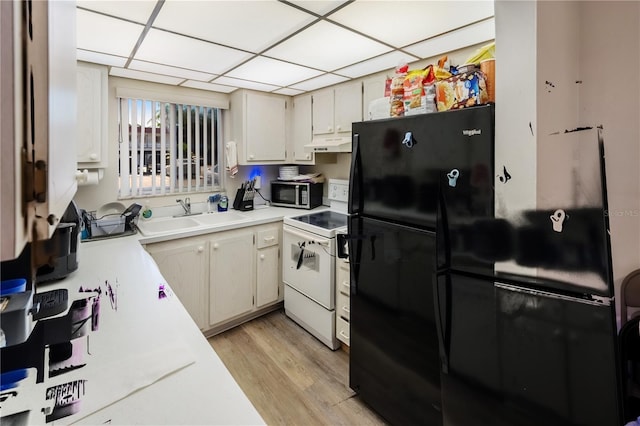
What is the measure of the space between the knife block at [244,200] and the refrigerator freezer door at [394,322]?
5.69 feet

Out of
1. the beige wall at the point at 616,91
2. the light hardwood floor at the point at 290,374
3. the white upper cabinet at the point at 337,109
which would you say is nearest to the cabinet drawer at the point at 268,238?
the light hardwood floor at the point at 290,374

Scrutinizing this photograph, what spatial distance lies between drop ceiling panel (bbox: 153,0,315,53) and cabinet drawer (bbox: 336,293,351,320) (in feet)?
5.91

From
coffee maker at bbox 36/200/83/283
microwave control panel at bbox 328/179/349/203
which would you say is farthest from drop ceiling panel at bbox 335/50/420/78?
coffee maker at bbox 36/200/83/283

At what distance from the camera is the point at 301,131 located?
333 cm

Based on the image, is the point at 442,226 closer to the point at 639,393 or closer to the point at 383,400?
the point at 639,393

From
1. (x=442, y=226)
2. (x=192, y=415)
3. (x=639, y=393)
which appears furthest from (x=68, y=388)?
(x=639, y=393)

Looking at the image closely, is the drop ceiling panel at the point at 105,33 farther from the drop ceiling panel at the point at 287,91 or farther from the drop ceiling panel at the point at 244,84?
the drop ceiling panel at the point at 287,91

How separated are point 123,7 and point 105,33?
0.40 metres

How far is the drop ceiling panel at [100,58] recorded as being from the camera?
80.2 inches

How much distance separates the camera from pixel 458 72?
131 centimetres

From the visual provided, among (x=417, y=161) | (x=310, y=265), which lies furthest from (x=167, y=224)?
(x=417, y=161)

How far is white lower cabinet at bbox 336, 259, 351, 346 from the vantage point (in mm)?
2293

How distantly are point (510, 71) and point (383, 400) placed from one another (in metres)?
1.71

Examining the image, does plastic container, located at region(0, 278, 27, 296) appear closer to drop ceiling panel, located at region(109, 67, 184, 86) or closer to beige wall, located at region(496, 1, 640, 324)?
beige wall, located at region(496, 1, 640, 324)
